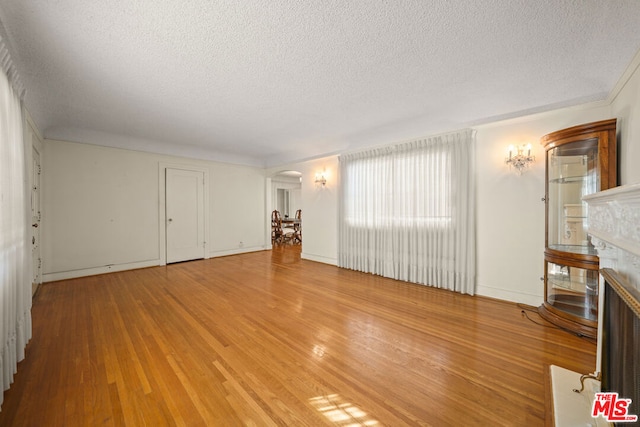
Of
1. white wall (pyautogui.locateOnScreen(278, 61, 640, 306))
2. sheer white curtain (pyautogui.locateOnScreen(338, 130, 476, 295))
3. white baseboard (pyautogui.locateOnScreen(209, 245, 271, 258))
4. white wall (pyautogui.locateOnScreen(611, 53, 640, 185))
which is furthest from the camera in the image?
white baseboard (pyautogui.locateOnScreen(209, 245, 271, 258))

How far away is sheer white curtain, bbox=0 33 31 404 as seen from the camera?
1722 millimetres

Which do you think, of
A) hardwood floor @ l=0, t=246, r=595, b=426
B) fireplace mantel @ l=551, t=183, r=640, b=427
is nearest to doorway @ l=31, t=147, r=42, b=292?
hardwood floor @ l=0, t=246, r=595, b=426

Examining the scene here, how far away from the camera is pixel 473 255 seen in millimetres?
3664

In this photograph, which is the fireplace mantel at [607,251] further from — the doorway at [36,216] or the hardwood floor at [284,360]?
the doorway at [36,216]

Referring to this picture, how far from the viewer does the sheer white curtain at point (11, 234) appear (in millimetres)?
1722

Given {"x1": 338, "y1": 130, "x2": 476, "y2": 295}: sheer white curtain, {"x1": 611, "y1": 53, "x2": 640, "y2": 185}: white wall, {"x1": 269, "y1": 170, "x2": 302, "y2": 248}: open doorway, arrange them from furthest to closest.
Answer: {"x1": 269, "y1": 170, "x2": 302, "y2": 248}: open doorway
{"x1": 338, "y1": 130, "x2": 476, "y2": 295}: sheer white curtain
{"x1": 611, "y1": 53, "x2": 640, "y2": 185}: white wall

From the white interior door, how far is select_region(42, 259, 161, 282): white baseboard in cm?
44

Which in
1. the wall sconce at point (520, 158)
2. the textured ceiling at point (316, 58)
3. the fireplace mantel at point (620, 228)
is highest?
the textured ceiling at point (316, 58)

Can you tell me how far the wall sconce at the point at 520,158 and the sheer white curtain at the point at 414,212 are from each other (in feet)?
1.54

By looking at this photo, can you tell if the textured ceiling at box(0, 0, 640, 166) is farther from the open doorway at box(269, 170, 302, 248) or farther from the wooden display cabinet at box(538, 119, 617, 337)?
the open doorway at box(269, 170, 302, 248)

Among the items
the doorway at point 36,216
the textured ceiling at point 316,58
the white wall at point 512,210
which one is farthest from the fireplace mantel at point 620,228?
the doorway at point 36,216

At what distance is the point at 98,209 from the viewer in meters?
4.81

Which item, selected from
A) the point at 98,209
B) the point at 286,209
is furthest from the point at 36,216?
the point at 286,209

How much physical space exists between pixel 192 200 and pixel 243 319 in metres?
4.23
